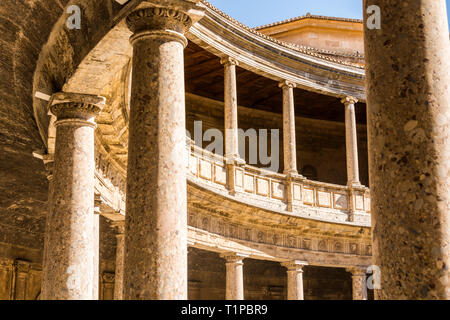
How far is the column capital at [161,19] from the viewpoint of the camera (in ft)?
19.8

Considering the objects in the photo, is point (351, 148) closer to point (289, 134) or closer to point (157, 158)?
point (289, 134)

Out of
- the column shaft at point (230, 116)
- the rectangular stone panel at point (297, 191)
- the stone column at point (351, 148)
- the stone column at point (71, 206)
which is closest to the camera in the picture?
the stone column at point (71, 206)

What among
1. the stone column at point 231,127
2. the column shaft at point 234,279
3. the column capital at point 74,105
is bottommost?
the column shaft at point 234,279

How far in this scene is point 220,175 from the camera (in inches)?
606

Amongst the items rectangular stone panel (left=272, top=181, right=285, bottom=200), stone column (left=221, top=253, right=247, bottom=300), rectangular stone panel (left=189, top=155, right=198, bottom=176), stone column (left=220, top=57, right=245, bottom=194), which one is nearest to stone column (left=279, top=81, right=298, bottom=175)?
rectangular stone panel (left=272, top=181, right=285, bottom=200)

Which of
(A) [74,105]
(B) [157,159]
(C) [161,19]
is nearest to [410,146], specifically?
(B) [157,159]

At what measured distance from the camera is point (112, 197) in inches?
506

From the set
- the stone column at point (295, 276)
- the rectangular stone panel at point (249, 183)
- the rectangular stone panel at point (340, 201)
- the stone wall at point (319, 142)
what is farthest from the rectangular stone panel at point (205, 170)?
the stone wall at point (319, 142)

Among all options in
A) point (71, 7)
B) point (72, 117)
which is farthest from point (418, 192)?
point (72, 117)

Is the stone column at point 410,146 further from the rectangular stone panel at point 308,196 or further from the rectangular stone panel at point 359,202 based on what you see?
the rectangular stone panel at point 359,202

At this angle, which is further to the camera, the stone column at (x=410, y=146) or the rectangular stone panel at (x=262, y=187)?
the rectangular stone panel at (x=262, y=187)

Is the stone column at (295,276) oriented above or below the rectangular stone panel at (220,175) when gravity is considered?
below

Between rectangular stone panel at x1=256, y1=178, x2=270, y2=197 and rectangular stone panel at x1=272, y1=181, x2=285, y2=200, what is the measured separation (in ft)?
0.81

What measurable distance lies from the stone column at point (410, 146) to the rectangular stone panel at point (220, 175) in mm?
11178
